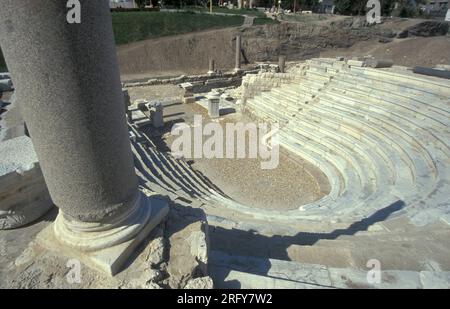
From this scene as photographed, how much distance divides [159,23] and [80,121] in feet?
110

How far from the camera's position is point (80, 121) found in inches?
96.4

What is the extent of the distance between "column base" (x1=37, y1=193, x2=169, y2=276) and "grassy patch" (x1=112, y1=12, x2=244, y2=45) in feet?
97.6

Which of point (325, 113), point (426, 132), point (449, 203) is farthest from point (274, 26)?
point (449, 203)

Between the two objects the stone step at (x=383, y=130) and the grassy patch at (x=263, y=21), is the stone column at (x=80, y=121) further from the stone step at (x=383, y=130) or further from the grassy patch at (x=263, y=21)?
the grassy patch at (x=263, y=21)

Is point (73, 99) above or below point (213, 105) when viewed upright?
above

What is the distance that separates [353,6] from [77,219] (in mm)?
51429

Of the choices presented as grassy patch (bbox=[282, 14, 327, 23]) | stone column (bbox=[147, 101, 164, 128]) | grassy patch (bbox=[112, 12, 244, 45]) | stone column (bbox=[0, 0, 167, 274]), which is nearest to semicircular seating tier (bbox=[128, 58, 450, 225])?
stone column (bbox=[147, 101, 164, 128])

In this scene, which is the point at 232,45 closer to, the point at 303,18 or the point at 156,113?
the point at 303,18

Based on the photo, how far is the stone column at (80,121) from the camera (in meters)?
2.14

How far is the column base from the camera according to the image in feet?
9.04

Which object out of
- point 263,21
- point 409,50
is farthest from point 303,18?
point 409,50

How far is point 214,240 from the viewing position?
4.35 meters

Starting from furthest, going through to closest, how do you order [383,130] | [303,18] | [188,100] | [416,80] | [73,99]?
[303,18], [188,100], [416,80], [383,130], [73,99]

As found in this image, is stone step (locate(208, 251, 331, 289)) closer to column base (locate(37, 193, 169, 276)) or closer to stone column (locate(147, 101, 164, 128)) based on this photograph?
column base (locate(37, 193, 169, 276))
